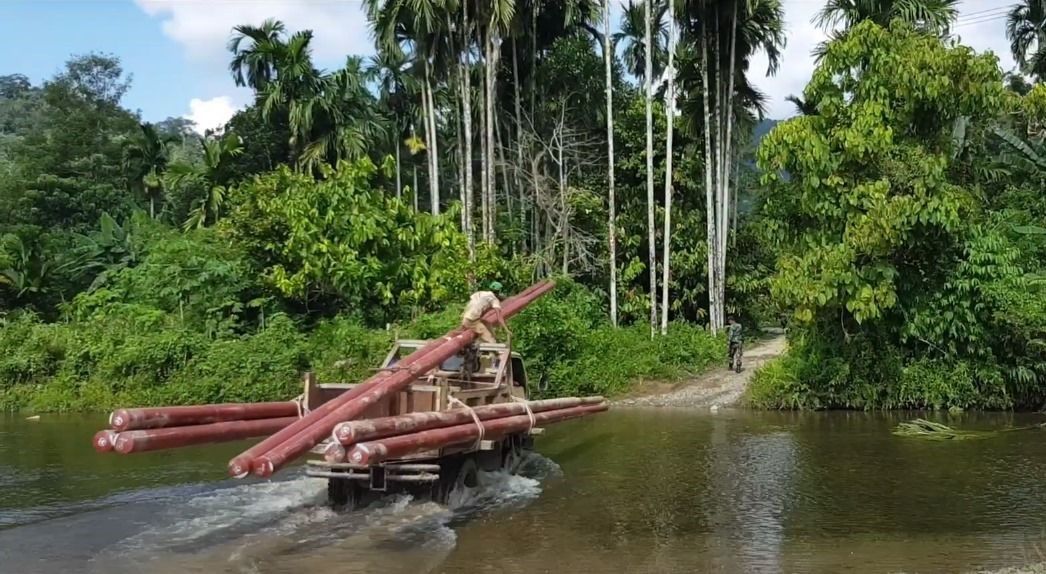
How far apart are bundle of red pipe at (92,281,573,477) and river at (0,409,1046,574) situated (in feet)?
3.60

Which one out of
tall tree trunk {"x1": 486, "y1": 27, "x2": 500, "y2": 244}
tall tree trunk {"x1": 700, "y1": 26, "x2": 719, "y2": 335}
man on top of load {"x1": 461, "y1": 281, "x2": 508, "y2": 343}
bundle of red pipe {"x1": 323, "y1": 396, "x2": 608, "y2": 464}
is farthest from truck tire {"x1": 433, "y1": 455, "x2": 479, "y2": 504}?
tall tree trunk {"x1": 700, "y1": 26, "x2": 719, "y2": 335}

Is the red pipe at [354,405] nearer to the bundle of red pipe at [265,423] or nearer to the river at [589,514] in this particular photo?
the bundle of red pipe at [265,423]

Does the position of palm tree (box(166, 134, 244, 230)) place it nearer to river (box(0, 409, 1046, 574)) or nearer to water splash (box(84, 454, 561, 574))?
river (box(0, 409, 1046, 574))

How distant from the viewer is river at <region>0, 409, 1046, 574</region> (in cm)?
830

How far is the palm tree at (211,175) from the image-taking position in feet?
114

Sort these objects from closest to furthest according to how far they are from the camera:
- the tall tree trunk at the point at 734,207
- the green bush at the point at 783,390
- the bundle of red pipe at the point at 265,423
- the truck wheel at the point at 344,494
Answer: the bundle of red pipe at the point at 265,423, the truck wheel at the point at 344,494, the green bush at the point at 783,390, the tall tree trunk at the point at 734,207

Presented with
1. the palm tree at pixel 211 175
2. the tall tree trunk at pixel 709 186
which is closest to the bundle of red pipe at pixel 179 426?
the tall tree trunk at pixel 709 186

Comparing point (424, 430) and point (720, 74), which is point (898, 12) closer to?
point (720, 74)

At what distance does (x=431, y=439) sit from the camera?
873 centimetres

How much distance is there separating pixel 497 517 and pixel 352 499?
5.60 feet

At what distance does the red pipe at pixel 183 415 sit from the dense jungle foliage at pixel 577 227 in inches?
154

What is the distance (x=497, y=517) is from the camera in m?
10.3

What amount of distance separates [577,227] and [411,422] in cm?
2237

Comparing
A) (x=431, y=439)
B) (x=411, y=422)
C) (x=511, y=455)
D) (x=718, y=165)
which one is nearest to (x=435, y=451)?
(x=431, y=439)
